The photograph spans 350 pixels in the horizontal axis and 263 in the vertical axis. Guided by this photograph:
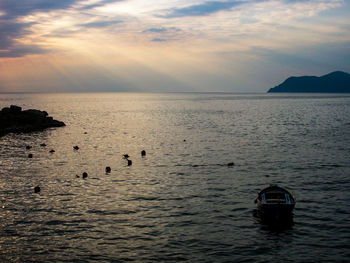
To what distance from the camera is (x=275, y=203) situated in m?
22.4

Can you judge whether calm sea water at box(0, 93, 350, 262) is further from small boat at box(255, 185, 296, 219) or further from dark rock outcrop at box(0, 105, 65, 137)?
dark rock outcrop at box(0, 105, 65, 137)

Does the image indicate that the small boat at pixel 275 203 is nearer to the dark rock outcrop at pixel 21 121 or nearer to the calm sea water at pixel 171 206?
the calm sea water at pixel 171 206

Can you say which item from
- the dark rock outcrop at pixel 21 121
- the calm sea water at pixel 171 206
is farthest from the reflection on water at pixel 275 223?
the dark rock outcrop at pixel 21 121

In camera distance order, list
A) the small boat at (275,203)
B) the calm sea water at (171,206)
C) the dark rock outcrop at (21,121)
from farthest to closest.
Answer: the dark rock outcrop at (21,121) < the small boat at (275,203) < the calm sea water at (171,206)

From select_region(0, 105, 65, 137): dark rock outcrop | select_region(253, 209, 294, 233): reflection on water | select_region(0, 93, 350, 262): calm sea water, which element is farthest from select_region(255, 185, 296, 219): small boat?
select_region(0, 105, 65, 137): dark rock outcrop

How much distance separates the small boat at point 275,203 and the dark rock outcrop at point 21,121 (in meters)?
63.3

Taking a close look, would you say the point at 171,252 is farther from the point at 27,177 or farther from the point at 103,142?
the point at 103,142

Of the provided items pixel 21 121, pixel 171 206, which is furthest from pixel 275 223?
pixel 21 121

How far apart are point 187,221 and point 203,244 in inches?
136

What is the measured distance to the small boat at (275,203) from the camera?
21922mm

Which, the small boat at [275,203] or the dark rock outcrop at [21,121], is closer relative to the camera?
the small boat at [275,203]

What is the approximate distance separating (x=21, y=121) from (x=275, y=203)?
7256 cm

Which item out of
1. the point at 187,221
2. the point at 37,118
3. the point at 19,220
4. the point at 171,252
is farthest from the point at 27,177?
the point at 37,118

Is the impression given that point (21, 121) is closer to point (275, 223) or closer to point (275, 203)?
point (275, 203)
